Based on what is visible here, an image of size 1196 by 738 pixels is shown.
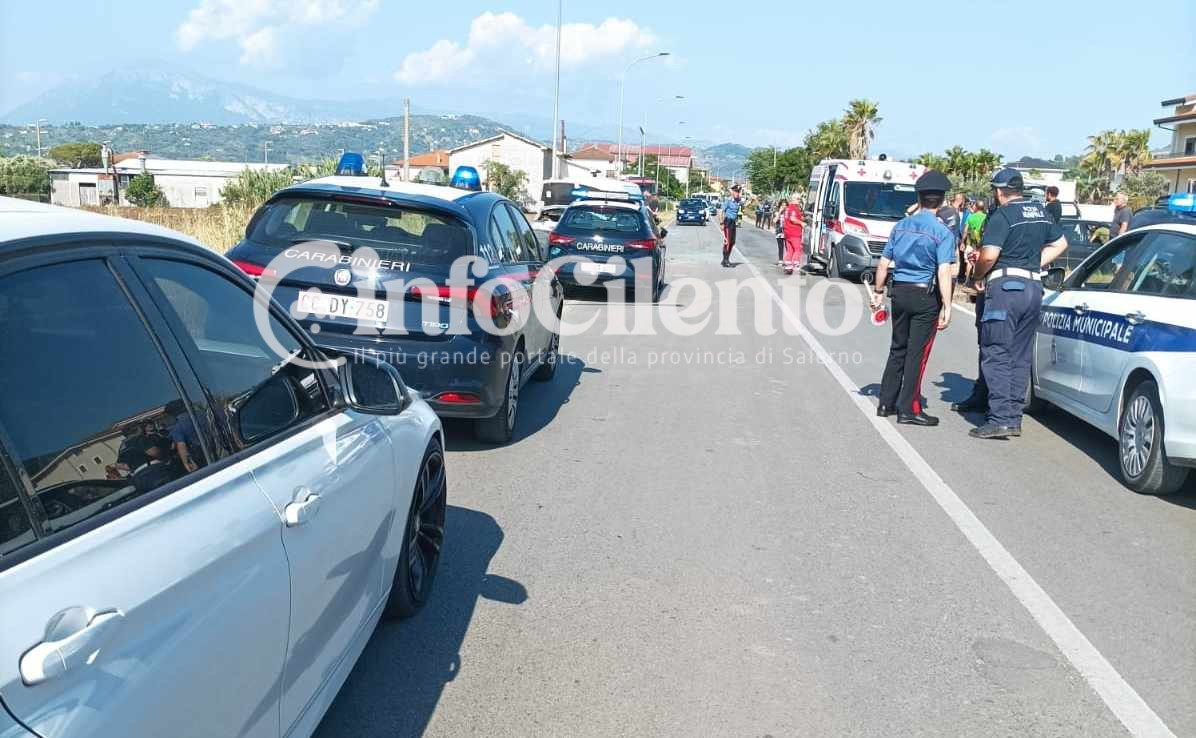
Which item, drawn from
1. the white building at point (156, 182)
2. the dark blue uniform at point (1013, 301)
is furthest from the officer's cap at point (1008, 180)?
the white building at point (156, 182)

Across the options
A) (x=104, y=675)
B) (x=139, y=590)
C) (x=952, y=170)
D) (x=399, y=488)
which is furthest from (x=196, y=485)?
(x=952, y=170)

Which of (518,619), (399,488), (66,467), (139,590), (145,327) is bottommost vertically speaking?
(518,619)

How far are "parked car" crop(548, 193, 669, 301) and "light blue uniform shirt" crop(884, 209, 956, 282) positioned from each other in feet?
27.6

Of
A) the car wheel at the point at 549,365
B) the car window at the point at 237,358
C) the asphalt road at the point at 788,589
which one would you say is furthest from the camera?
the car wheel at the point at 549,365

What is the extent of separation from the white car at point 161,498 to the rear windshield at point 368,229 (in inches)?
127

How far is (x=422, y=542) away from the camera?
4.40 m

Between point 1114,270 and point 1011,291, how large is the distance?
726 millimetres

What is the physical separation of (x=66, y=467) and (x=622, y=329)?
11777 millimetres

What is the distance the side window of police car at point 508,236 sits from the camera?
24.7 feet

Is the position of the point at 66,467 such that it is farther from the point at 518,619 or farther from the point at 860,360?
the point at 860,360

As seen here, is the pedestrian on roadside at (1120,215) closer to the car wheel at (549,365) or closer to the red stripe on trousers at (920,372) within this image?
the red stripe on trousers at (920,372)

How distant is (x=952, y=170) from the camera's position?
80125 millimetres

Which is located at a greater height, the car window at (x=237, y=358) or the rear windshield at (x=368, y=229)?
the rear windshield at (x=368, y=229)

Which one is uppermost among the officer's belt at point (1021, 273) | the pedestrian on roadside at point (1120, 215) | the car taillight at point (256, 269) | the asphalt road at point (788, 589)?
the pedestrian on roadside at point (1120, 215)
